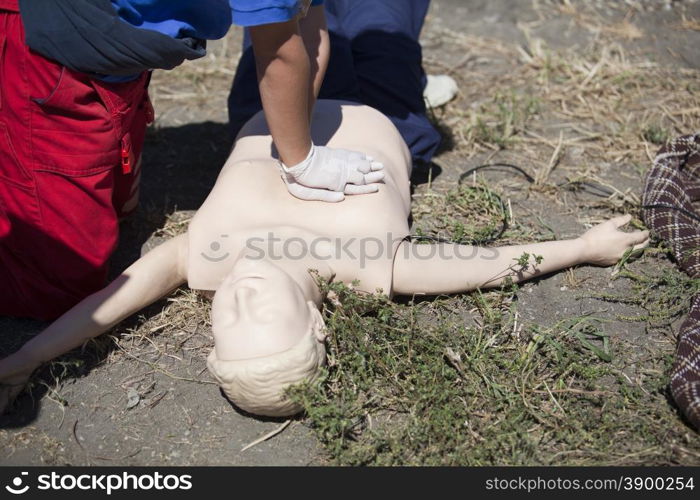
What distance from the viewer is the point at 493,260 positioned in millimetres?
2658

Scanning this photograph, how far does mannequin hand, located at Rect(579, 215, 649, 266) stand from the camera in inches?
109

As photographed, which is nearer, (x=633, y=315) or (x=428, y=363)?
(x=428, y=363)

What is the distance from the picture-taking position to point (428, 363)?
2387 millimetres

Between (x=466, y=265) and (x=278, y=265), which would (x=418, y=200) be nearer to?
(x=466, y=265)

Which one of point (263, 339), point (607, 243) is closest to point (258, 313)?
point (263, 339)

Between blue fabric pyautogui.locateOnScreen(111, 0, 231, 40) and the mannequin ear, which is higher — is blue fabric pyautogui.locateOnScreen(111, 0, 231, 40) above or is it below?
above

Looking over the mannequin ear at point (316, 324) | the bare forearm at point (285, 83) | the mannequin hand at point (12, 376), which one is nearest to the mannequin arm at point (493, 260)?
the mannequin ear at point (316, 324)

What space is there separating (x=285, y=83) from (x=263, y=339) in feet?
2.53

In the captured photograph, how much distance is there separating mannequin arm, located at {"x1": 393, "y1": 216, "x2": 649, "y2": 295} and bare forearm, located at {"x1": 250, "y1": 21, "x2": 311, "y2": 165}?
495 millimetres

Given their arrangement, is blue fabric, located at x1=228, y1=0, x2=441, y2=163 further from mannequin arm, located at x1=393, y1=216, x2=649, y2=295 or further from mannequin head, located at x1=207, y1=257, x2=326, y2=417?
mannequin head, located at x1=207, y1=257, x2=326, y2=417

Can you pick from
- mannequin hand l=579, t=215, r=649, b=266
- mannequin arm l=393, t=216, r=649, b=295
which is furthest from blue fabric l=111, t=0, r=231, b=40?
mannequin hand l=579, t=215, r=649, b=266
